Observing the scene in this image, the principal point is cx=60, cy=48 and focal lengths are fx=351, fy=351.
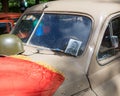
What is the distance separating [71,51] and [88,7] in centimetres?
72

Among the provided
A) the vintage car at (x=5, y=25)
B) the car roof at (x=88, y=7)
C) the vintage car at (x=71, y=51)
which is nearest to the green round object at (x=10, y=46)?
the vintage car at (x=71, y=51)

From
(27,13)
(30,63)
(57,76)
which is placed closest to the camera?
(57,76)

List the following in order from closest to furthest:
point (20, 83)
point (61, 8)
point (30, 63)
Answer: point (20, 83) < point (30, 63) < point (61, 8)

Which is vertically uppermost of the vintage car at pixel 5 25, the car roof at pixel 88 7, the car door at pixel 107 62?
the car roof at pixel 88 7

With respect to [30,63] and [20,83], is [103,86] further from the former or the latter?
[20,83]

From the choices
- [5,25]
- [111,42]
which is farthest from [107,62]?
[5,25]

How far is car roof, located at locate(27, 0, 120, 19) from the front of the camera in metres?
4.34

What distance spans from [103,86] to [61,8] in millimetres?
1336

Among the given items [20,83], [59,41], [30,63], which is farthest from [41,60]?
[20,83]

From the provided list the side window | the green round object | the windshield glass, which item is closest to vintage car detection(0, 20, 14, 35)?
the windshield glass

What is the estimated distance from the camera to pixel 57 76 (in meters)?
3.50

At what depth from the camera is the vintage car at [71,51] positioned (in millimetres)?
3410

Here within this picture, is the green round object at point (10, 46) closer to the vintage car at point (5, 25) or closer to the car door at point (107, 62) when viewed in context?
the car door at point (107, 62)

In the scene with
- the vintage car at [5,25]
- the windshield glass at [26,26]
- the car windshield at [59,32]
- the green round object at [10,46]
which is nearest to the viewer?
the car windshield at [59,32]
